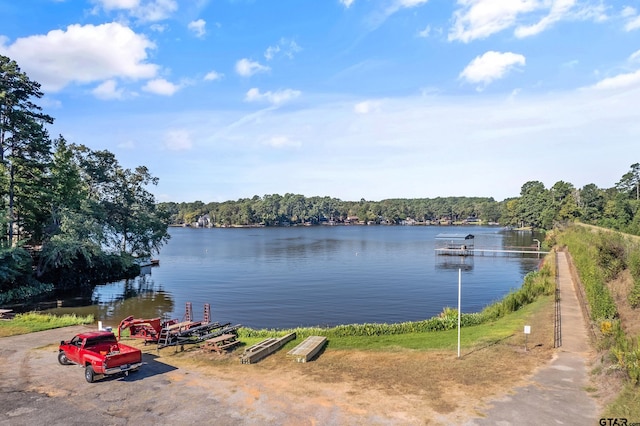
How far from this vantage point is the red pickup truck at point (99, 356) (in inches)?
665

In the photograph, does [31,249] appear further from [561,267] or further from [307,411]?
[561,267]

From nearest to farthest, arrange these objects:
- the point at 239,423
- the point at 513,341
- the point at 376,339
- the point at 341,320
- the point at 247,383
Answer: the point at 239,423, the point at 247,383, the point at 513,341, the point at 376,339, the point at 341,320

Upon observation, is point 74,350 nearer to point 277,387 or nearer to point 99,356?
point 99,356

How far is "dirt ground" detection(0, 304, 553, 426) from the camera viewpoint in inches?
541

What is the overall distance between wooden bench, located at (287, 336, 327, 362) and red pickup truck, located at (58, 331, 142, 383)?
6777 millimetres

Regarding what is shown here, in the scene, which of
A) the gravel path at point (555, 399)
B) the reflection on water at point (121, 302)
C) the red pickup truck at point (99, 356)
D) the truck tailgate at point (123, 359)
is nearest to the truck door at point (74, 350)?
the red pickup truck at point (99, 356)

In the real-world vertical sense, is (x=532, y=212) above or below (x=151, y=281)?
above

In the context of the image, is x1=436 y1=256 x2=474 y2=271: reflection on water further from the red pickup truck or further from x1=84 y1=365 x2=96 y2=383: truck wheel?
x1=84 y1=365 x2=96 y2=383: truck wheel

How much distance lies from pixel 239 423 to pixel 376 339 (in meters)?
12.0

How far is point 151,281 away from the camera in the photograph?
6425cm

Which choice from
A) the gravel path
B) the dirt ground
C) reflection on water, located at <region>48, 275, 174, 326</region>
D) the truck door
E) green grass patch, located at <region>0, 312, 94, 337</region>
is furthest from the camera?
reflection on water, located at <region>48, 275, 174, 326</region>

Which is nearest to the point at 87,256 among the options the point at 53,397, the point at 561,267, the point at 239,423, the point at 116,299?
the point at 116,299

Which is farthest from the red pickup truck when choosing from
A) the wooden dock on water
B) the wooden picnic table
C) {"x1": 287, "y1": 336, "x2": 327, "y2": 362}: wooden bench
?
the wooden dock on water

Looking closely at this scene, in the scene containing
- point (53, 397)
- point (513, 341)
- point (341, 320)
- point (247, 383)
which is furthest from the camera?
point (341, 320)
